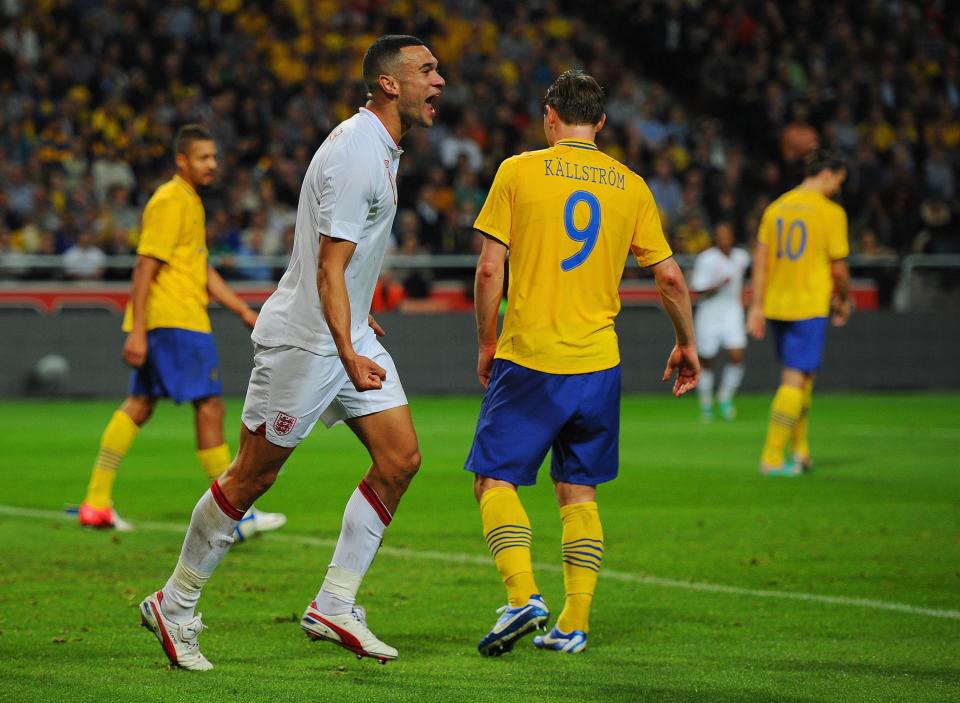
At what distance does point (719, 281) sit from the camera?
63.4ft

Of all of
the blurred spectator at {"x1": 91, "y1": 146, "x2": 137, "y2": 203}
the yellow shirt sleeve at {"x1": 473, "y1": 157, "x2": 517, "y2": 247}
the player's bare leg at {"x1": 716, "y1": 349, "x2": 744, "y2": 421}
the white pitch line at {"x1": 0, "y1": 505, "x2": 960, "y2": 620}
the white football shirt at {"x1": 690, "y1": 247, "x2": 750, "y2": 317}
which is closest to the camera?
the yellow shirt sleeve at {"x1": 473, "y1": 157, "x2": 517, "y2": 247}

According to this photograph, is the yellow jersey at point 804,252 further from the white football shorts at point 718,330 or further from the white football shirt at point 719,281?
the white football shirt at point 719,281

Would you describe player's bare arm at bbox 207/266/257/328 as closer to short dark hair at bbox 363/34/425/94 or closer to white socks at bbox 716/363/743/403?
short dark hair at bbox 363/34/425/94

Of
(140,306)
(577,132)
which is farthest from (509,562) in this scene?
(140,306)

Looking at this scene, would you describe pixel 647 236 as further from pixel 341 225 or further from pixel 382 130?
pixel 341 225

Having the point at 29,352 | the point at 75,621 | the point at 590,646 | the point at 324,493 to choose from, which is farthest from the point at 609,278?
the point at 29,352

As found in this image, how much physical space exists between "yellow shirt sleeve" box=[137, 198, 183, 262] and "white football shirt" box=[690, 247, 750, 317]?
1142 centimetres

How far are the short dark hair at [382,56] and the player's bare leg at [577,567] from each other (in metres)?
1.87

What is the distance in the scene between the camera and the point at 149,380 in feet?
30.3

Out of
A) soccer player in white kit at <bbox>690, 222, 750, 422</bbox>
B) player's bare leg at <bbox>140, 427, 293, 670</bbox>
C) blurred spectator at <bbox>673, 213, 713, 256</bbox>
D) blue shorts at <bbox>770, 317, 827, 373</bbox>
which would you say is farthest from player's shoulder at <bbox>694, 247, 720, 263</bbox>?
player's bare leg at <bbox>140, 427, 293, 670</bbox>

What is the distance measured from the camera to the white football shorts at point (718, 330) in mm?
19156

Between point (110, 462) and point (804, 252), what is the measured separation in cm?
601

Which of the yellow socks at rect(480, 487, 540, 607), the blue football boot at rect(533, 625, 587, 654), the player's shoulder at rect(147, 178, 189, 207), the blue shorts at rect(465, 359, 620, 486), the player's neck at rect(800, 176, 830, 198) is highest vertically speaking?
the player's neck at rect(800, 176, 830, 198)

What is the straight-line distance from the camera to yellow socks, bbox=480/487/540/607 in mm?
5867
